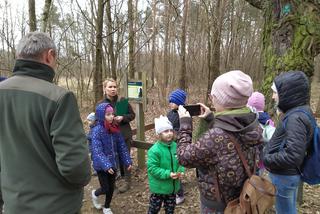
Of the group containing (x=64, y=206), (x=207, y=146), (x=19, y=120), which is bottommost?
(x=64, y=206)

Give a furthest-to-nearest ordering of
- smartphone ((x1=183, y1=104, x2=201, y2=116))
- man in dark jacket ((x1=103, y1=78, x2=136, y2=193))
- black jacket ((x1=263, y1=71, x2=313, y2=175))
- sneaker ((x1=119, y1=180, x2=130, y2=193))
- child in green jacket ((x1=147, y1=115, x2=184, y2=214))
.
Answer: sneaker ((x1=119, y1=180, x2=130, y2=193))
man in dark jacket ((x1=103, y1=78, x2=136, y2=193))
child in green jacket ((x1=147, y1=115, x2=184, y2=214))
black jacket ((x1=263, y1=71, x2=313, y2=175))
smartphone ((x1=183, y1=104, x2=201, y2=116))

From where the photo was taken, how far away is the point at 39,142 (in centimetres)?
200

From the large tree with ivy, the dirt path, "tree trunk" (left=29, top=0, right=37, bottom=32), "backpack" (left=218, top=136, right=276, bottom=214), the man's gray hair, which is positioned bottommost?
the dirt path

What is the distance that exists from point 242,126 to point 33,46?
156 centimetres

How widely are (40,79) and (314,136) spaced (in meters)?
2.44

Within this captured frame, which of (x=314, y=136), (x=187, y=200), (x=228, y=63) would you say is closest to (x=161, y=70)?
(x=228, y=63)

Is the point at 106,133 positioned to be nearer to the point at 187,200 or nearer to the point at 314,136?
the point at 187,200

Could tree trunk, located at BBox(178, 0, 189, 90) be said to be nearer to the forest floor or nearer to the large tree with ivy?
the forest floor

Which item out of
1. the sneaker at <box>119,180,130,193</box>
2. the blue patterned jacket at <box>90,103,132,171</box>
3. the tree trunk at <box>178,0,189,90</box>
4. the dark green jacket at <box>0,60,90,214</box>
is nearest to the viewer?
the dark green jacket at <box>0,60,90,214</box>

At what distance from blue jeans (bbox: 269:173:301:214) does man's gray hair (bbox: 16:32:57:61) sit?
7.85ft

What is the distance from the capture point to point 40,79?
2053 mm

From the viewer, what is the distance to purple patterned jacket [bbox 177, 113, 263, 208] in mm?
1982

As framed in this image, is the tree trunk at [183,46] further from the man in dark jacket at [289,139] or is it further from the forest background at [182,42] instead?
the man in dark jacket at [289,139]

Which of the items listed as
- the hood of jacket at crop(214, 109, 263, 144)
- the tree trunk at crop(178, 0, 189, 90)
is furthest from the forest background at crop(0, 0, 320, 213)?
the hood of jacket at crop(214, 109, 263, 144)
